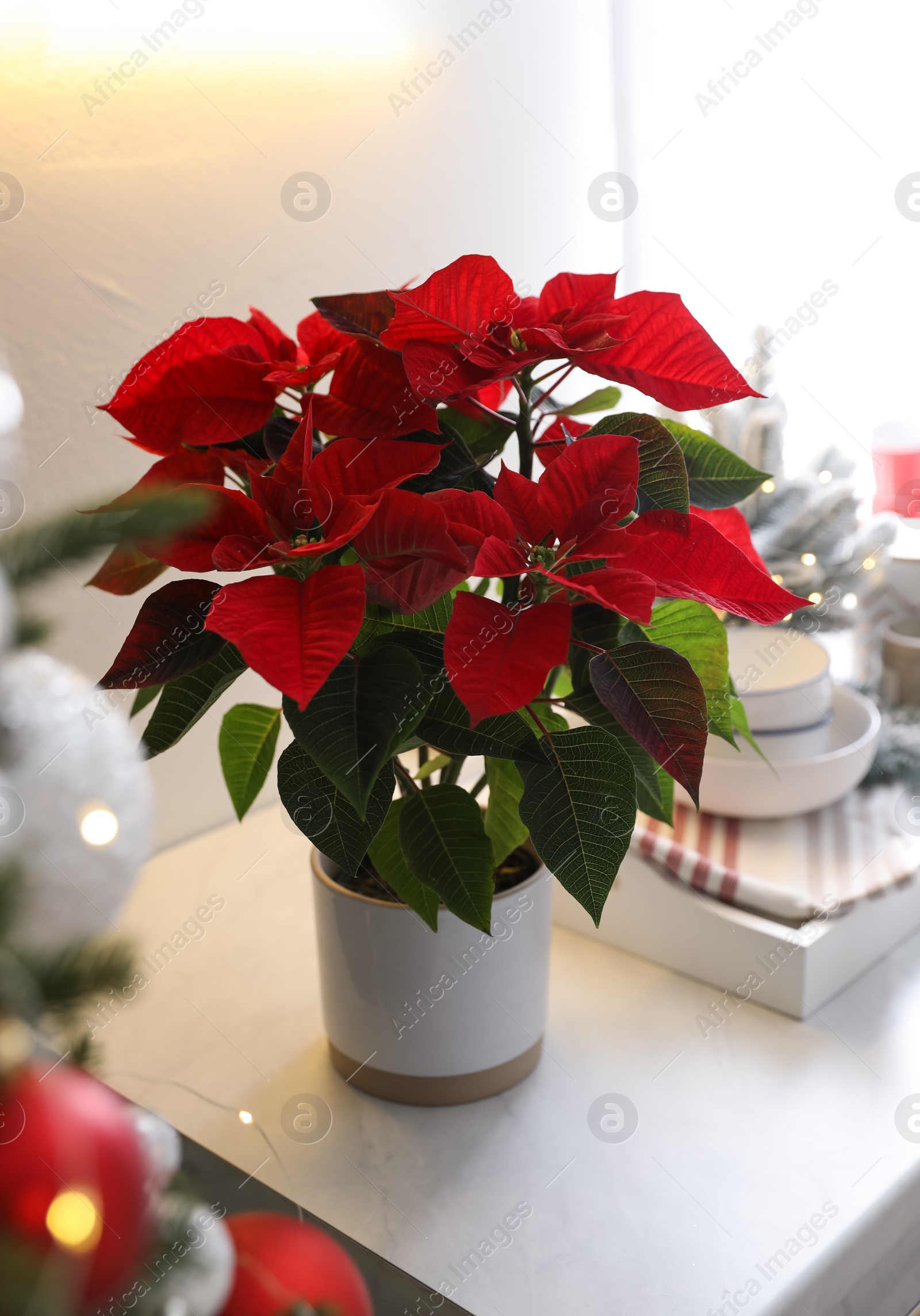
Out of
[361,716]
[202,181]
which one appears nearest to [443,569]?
[361,716]

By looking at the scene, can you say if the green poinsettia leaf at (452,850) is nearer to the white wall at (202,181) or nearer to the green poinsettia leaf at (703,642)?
the green poinsettia leaf at (703,642)

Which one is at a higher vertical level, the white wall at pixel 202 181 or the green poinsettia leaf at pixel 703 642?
the white wall at pixel 202 181

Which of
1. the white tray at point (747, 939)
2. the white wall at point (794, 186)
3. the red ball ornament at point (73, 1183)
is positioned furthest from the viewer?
the white wall at point (794, 186)

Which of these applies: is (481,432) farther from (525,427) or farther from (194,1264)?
(194,1264)

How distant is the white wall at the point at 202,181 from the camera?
0.63m

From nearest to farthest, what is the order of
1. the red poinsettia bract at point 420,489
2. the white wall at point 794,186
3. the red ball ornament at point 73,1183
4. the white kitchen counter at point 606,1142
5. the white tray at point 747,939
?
the red ball ornament at point 73,1183, the red poinsettia bract at point 420,489, the white kitchen counter at point 606,1142, the white tray at point 747,939, the white wall at point 794,186

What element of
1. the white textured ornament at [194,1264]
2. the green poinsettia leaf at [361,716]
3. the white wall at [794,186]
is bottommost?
the white textured ornament at [194,1264]

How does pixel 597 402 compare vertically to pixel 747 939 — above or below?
above

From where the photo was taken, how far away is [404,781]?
1.47 feet

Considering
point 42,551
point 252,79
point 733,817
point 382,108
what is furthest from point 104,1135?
point 382,108

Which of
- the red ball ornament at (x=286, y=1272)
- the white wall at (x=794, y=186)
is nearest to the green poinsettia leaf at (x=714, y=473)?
the red ball ornament at (x=286, y=1272)

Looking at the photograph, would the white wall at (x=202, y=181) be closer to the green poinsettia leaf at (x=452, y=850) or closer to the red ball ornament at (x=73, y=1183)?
the green poinsettia leaf at (x=452, y=850)

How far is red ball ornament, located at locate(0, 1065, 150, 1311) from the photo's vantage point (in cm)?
15

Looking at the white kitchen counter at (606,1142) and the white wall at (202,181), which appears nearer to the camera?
the white kitchen counter at (606,1142)
